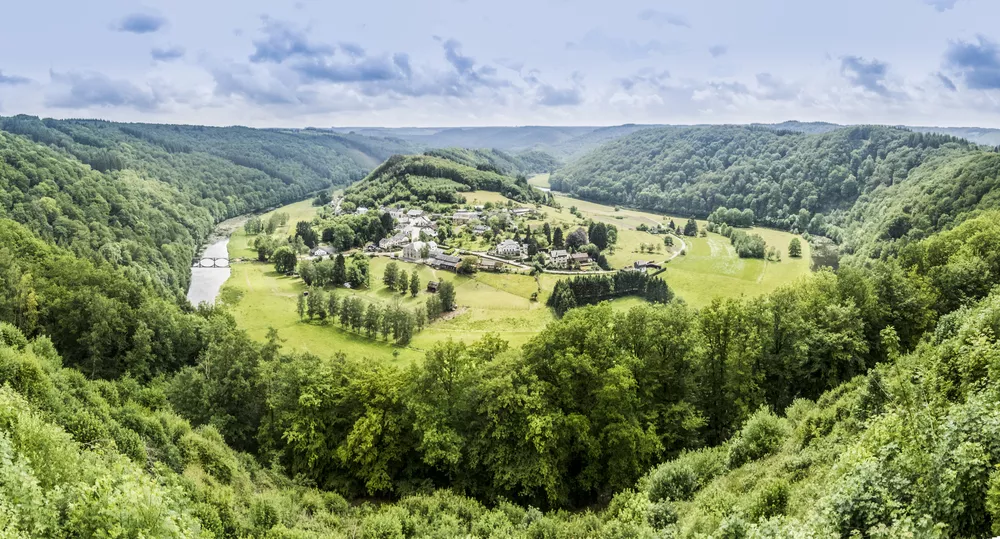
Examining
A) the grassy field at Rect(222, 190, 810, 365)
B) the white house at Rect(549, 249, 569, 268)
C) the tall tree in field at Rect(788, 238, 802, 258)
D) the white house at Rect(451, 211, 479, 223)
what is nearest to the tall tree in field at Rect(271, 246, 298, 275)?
the grassy field at Rect(222, 190, 810, 365)

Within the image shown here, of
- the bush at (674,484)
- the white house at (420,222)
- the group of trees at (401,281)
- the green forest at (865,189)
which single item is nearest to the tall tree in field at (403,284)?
the group of trees at (401,281)

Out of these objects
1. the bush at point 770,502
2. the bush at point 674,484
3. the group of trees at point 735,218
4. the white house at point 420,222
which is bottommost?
the bush at point 674,484

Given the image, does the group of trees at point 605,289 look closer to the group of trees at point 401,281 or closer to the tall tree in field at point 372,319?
the group of trees at point 401,281

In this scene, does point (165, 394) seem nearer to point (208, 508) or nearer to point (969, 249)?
point (208, 508)

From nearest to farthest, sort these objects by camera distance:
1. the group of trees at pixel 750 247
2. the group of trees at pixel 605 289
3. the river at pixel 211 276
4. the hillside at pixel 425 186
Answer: the group of trees at pixel 605 289 < the river at pixel 211 276 < the group of trees at pixel 750 247 < the hillside at pixel 425 186

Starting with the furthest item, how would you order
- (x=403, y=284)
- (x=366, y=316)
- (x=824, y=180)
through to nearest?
1. (x=824, y=180)
2. (x=403, y=284)
3. (x=366, y=316)

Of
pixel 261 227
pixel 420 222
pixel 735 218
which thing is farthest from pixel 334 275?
pixel 735 218

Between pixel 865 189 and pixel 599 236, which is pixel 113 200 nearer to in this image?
pixel 599 236
